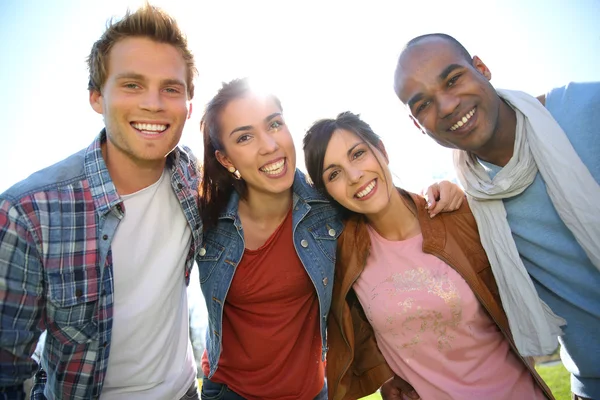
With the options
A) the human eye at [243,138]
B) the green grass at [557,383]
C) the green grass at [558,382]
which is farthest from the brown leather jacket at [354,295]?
the green grass at [558,382]

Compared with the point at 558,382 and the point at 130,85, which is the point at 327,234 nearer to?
the point at 130,85

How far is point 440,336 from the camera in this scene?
2408 millimetres

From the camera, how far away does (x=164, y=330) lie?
8.34ft

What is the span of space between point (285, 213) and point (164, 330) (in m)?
1.39

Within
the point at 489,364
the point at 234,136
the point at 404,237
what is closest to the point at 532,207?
the point at 404,237

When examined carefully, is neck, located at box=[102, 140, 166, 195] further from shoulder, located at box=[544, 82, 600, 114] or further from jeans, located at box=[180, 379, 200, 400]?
shoulder, located at box=[544, 82, 600, 114]

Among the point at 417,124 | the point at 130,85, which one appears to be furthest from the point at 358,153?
the point at 130,85

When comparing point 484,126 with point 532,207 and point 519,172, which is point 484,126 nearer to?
point 519,172

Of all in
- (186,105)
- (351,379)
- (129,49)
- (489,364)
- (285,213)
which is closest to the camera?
(489,364)

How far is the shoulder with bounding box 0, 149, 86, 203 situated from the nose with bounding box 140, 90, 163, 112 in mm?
554

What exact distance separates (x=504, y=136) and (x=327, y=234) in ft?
5.08

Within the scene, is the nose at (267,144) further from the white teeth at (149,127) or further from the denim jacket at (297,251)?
the white teeth at (149,127)

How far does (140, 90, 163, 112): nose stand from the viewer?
2.42m

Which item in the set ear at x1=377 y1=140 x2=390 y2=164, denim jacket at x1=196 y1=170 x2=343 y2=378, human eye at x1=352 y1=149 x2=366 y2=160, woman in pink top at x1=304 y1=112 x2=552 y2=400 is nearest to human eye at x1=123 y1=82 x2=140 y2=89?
denim jacket at x1=196 y1=170 x2=343 y2=378
